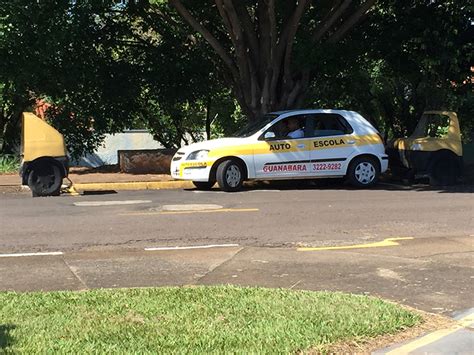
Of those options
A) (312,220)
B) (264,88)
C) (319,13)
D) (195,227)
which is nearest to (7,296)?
(195,227)

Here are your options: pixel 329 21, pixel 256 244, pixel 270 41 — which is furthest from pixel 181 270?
pixel 329 21

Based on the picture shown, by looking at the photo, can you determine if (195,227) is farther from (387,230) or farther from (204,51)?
(204,51)

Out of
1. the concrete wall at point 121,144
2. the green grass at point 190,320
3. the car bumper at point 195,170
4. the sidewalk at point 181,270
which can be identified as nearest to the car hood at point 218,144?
the car bumper at point 195,170

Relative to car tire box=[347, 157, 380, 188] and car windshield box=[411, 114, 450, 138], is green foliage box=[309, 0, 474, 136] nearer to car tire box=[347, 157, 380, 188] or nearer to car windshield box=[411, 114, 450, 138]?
car windshield box=[411, 114, 450, 138]

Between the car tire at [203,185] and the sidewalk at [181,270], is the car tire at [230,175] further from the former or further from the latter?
the sidewalk at [181,270]

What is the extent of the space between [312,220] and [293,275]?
3518mm

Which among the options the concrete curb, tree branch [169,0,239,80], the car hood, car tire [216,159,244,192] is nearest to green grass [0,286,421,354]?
car tire [216,159,244,192]

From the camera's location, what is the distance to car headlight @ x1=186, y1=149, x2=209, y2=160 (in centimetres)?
1388

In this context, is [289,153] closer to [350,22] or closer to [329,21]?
[329,21]

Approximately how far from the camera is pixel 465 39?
18781 mm

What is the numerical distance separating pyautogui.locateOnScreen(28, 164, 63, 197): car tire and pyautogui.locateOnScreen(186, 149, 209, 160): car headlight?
2860mm

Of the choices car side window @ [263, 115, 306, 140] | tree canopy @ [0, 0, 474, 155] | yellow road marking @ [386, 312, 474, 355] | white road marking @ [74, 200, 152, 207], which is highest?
tree canopy @ [0, 0, 474, 155]

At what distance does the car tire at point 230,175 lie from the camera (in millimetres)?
13812

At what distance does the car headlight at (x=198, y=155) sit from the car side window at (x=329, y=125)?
2658 millimetres
